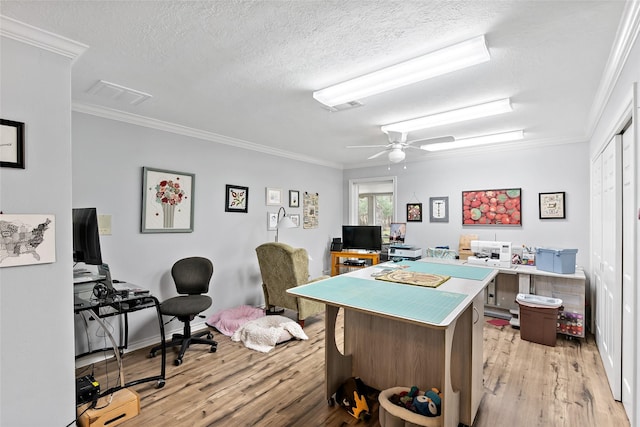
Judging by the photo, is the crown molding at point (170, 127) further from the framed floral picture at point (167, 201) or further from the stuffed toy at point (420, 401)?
the stuffed toy at point (420, 401)

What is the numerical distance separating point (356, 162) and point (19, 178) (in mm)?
4807

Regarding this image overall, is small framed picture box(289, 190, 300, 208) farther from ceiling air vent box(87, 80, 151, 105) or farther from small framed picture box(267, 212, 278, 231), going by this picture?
Answer: ceiling air vent box(87, 80, 151, 105)

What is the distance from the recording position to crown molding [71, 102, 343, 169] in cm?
289

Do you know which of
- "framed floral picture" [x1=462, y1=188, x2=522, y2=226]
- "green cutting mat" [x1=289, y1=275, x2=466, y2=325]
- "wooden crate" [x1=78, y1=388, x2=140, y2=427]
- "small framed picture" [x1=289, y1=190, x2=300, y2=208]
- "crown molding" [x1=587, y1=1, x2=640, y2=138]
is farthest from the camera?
"small framed picture" [x1=289, y1=190, x2=300, y2=208]

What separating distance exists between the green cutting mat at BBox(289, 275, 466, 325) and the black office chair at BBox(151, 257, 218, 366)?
1.55 meters

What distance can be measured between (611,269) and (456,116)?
69.2 inches

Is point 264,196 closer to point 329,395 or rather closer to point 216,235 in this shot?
point 216,235


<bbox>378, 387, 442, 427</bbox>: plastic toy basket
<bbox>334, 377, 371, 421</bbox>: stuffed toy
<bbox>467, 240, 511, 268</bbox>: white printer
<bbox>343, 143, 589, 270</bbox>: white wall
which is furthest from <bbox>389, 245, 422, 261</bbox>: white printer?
<bbox>378, 387, 442, 427</bbox>: plastic toy basket

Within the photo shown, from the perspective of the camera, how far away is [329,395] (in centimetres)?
224

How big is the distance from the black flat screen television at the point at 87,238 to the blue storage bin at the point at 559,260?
175 inches

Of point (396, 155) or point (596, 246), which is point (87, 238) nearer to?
point (396, 155)

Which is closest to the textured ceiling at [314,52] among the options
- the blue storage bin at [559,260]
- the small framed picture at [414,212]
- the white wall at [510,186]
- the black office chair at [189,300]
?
the white wall at [510,186]

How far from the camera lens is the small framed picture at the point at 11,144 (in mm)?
1682

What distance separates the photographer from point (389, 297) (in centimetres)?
190
